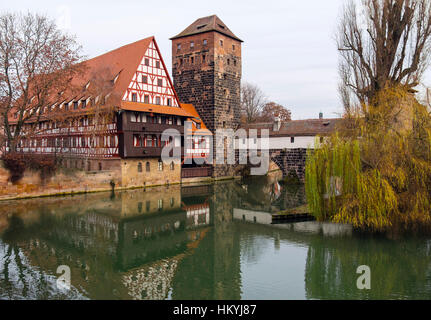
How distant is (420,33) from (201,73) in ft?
65.9

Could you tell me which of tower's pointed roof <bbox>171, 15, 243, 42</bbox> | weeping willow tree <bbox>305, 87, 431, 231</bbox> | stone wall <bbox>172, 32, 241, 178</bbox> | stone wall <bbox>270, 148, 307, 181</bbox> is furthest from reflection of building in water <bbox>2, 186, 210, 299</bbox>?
tower's pointed roof <bbox>171, 15, 243, 42</bbox>

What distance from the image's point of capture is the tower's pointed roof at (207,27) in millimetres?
32219

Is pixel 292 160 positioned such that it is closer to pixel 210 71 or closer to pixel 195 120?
pixel 195 120

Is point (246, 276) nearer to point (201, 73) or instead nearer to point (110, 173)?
point (110, 173)

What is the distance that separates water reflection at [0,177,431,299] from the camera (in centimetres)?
830

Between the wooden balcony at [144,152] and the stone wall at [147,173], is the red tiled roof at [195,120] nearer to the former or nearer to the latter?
the stone wall at [147,173]

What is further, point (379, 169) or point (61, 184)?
point (61, 184)

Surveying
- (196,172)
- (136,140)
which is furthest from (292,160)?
(136,140)

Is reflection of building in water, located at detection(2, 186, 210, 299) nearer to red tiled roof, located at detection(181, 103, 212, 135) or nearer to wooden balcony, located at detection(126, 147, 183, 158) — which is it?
wooden balcony, located at detection(126, 147, 183, 158)

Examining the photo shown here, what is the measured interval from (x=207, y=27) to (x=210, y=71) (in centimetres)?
409

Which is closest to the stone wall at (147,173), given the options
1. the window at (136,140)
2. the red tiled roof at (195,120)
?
the window at (136,140)

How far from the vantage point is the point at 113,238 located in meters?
13.2

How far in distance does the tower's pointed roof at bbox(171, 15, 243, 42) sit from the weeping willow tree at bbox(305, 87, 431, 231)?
71.3 feet

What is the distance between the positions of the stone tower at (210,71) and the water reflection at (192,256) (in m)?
16.0
